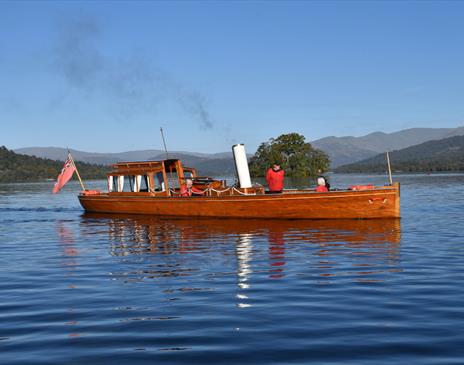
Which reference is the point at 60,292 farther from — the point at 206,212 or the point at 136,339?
the point at 206,212

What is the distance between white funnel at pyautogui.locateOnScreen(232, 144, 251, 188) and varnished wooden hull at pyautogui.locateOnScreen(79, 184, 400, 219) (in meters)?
1.94

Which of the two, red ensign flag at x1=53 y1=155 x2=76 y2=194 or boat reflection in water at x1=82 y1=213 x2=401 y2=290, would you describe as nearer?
boat reflection in water at x1=82 y1=213 x2=401 y2=290

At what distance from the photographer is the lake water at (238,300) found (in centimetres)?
707

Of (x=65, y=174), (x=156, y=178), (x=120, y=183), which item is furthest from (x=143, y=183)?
(x=65, y=174)

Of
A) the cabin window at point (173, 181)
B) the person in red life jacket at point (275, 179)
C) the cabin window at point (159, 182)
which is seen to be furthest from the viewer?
the cabin window at point (173, 181)

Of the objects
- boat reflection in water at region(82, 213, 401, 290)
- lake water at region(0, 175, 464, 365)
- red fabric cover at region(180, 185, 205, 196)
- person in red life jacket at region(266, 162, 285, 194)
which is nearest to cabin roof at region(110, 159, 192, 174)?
red fabric cover at region(180, 185, 205, 196)

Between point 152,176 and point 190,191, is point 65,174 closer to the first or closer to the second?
point 152,176

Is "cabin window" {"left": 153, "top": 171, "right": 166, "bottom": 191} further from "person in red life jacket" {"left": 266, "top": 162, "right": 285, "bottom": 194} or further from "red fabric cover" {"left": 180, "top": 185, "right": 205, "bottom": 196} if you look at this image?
"person in red life jacket" {"left": 266, "top": 162, "right": 285, "bottom": 194}

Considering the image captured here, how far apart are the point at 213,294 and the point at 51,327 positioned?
10.3 feet

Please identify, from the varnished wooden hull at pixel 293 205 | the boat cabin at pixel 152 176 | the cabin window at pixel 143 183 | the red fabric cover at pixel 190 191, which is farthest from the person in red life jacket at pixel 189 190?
the cabin window at pixel 143 183

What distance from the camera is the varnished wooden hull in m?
24.3

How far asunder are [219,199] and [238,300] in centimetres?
1772

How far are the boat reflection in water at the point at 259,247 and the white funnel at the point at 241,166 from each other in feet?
8.65

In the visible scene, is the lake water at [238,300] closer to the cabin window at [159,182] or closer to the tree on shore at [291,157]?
the cabin window at [159,182]
